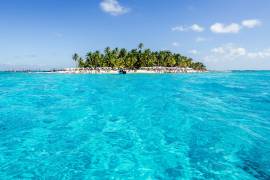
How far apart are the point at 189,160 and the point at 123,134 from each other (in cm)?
490

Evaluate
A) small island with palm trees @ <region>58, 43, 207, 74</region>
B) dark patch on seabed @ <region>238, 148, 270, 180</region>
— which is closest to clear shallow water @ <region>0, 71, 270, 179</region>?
dark patch on seabed @ <region>238, 148, 270, 180</region>

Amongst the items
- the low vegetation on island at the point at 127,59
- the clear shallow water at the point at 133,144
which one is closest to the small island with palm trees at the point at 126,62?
the low vegetation on island at the point at 127,59

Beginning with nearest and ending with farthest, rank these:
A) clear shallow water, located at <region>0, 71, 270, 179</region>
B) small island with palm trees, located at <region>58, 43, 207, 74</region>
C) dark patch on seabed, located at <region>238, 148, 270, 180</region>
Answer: dark patch on seabed, located at <region>238, 148, 270, 180</region>, clear shallow water, located at <region>0, 71, 270, 179</region>, small island with palm trees, located at <region>58, 43, 207, 74</region>

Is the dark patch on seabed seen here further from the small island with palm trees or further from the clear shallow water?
the small island with palm trees

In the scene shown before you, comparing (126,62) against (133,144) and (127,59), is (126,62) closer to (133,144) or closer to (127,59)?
(127,59)

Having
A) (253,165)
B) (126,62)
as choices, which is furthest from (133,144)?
(126,62)

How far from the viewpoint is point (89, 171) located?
32.5 feet

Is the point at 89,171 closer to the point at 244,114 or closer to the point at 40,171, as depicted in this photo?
the point at 40,171

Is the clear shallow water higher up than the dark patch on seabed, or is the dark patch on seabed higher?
the clear shallow water

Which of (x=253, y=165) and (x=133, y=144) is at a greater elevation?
(x=133, y=144)

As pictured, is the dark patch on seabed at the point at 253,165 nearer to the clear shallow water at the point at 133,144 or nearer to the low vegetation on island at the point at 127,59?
the clear shallow water at the point at 133,144

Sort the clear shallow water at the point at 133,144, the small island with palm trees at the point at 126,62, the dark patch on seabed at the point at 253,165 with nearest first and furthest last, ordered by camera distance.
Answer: the dark patch on seabed at the point at 253,165 → the clear shallow water at the point at 133,144 → the small island with palm trees at the point at 126,62

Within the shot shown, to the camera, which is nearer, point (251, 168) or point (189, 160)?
point (251, 168)

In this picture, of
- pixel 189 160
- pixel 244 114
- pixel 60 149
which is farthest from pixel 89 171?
pixel 244 114
